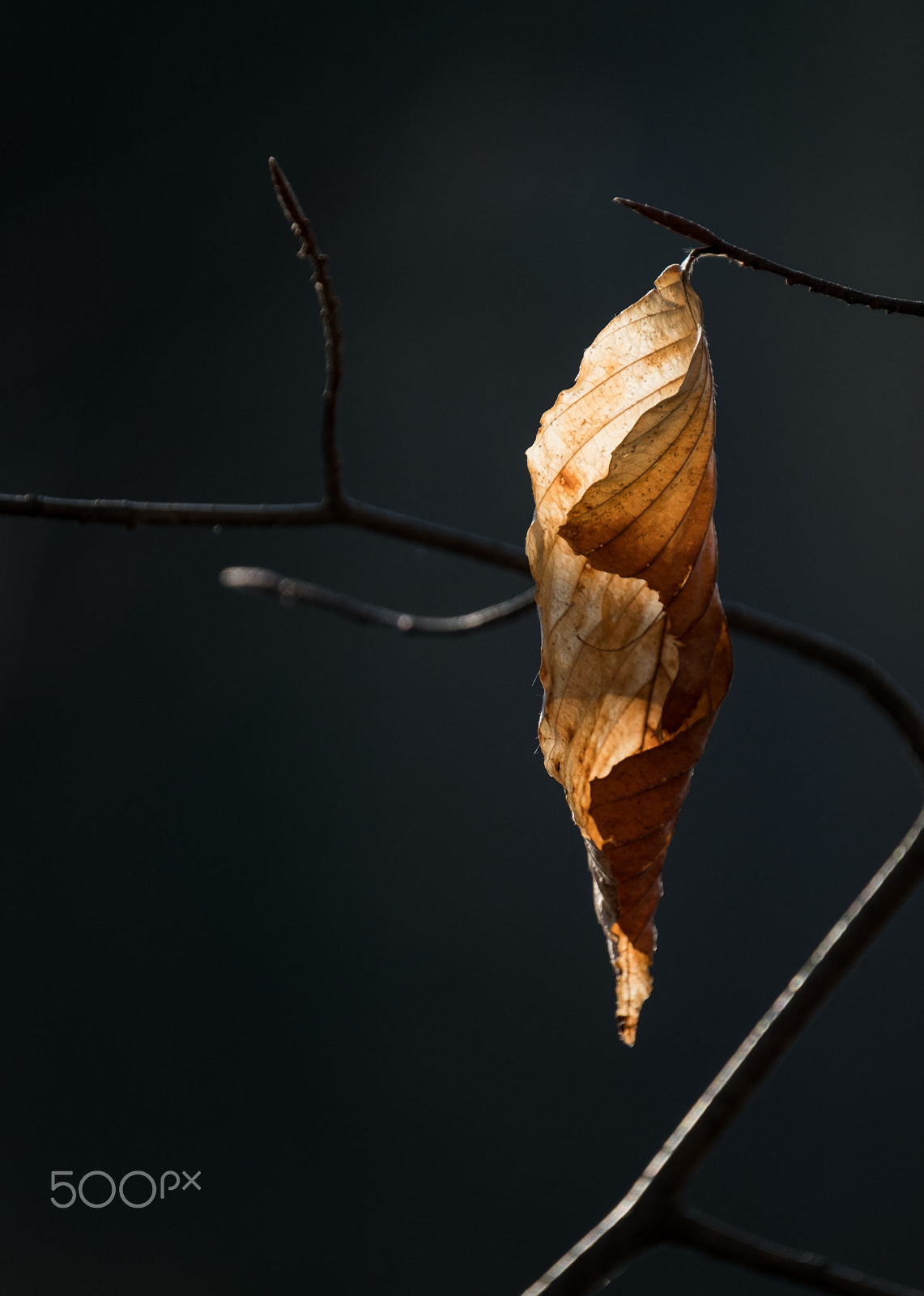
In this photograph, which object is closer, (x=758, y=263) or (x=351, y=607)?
(x=758, y=263)

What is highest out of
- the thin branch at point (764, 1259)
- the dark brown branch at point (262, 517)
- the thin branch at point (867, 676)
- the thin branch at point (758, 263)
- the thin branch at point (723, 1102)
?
the thin branch at point (758, 263)

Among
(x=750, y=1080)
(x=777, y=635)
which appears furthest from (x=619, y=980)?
(x=777, y=635)

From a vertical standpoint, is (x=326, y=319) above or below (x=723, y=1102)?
above

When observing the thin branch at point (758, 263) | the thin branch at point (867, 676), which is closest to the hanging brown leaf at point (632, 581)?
the thin branch at point (758, 263)

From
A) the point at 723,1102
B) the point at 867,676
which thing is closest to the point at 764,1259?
the point at 723,1102

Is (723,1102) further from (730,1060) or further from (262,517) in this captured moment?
(262,517)

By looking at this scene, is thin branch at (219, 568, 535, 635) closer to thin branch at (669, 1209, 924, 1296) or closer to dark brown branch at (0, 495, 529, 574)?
dark brown branch at (0, 495, 529, 574)

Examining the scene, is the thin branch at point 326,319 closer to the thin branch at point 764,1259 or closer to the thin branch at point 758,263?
the thin branch at point 758,263
